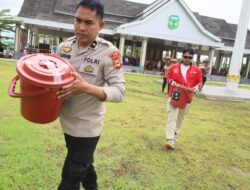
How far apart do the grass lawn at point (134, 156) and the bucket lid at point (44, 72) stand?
5.98 feet

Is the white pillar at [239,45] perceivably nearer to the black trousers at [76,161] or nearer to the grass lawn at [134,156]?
the grass lawn at [134,156]

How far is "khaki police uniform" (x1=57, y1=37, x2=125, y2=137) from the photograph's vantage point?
2234 mm

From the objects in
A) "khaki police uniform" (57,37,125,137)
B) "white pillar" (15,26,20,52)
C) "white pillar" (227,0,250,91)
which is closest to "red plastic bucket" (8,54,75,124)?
"khaki police uniform" (57,37,125,137)

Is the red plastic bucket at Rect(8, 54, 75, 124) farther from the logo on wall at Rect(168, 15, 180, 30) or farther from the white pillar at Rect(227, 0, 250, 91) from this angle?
the logo on wall at Rect(168, 15, 180, 30)

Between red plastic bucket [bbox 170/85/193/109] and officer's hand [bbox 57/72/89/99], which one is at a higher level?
officer's hand [bbox 57/72/89/99]

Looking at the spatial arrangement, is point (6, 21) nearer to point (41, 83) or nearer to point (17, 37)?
point (17, 37)

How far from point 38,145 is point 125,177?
4.86 ft

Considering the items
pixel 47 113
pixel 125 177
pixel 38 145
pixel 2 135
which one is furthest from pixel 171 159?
pixel 47 113

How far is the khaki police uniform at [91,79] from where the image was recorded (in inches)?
88.0

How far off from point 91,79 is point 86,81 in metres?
0.04

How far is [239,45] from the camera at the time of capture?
16.8 metres

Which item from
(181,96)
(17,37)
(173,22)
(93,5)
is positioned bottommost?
(181,96)

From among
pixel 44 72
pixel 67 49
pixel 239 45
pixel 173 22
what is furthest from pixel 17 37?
pixel 44 72

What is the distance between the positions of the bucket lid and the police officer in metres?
0.26
